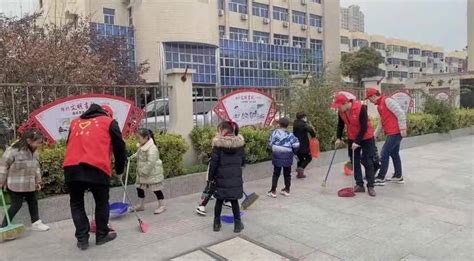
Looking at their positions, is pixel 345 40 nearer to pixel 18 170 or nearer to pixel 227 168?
pixel 227 168

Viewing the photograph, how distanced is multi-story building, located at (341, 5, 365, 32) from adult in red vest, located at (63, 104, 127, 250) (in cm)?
9496

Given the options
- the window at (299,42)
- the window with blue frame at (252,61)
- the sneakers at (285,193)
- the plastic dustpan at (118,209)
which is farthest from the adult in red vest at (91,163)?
the window at (299,42)

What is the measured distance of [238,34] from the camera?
44438 mm

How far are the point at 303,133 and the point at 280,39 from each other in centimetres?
4278

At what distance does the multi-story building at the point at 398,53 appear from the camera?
68.6 meters

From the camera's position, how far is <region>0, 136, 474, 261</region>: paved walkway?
402 centimetres

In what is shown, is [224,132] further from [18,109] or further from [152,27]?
[152,27]

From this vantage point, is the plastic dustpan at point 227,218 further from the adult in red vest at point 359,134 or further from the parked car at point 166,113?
the parked car at point 166,113

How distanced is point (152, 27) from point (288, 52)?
18.6 metres

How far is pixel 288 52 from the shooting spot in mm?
48188

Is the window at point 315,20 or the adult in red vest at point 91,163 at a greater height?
the window at point 315,20

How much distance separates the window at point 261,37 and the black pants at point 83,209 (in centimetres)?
4289

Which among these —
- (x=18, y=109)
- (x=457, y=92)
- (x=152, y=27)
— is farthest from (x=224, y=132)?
(x=152, y=27)

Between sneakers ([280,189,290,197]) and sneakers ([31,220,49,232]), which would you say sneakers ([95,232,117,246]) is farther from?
sneakers ([280,189,290,197])
